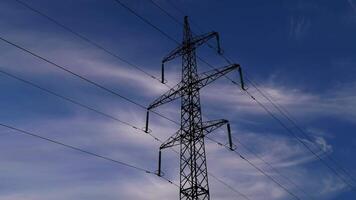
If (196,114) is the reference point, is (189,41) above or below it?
above

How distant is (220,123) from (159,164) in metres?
6.04

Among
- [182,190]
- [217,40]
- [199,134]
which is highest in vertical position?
[217,40]

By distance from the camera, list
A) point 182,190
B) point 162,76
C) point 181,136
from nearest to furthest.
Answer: point 182,190, point 181,136, point 162,76

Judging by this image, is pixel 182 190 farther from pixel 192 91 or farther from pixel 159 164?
pixel 192 91

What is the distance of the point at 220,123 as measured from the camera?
91.9 feet

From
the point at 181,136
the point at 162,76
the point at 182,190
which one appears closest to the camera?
the point at 182,190

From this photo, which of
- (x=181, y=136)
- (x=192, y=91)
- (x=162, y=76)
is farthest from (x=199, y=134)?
(x=162, y=76)

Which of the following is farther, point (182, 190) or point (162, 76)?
point (162, 76)

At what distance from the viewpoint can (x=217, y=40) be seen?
31281mm

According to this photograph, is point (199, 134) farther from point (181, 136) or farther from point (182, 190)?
point (182, 190)

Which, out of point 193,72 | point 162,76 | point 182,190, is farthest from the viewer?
point 162,76

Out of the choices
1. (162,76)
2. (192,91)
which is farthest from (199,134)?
(162,76)

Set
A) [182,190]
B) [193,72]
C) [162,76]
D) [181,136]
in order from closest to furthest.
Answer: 1. [182,190]
2. [181,136]
3. [193,72]
4. [162,76]

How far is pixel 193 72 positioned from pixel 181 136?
516cm
